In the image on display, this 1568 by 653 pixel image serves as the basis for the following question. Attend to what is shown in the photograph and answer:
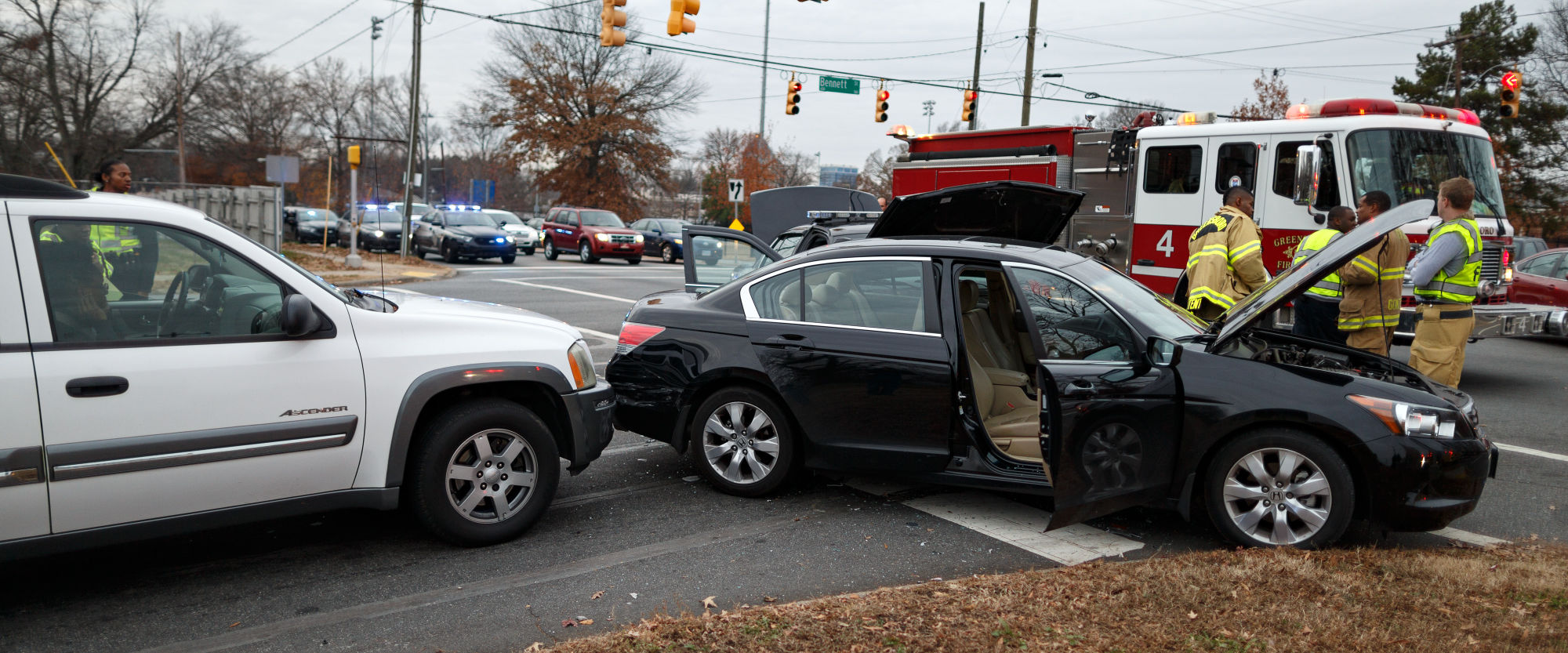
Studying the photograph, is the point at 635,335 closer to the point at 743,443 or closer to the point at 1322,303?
the point at 743,443

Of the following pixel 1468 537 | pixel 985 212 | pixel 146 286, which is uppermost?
pixel 985 212

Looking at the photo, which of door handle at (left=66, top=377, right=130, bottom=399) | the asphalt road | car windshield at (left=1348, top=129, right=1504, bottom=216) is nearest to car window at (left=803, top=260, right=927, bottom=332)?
the asphalt road

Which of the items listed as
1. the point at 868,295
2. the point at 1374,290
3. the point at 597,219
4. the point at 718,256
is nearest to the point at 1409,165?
the point at 1374,290

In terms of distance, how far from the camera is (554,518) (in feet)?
16.8

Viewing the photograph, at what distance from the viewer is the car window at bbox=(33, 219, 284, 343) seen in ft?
11.9

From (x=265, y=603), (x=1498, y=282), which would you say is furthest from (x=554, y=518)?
(x=1498, y=282)

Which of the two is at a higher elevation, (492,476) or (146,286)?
(146,286)

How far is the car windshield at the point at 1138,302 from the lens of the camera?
4.83 meters

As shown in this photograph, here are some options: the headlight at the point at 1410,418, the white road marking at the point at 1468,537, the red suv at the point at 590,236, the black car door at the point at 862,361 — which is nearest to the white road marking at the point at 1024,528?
the black car door at the point at 862,361

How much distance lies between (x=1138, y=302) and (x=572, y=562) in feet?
10.4

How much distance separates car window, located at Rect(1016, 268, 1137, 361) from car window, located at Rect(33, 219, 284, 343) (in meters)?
3.57

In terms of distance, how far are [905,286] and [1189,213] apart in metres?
6.50

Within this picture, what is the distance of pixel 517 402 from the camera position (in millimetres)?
4828

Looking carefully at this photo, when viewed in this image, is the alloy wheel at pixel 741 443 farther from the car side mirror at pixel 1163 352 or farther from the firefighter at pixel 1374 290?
the firefighter at pixel 1374 290
